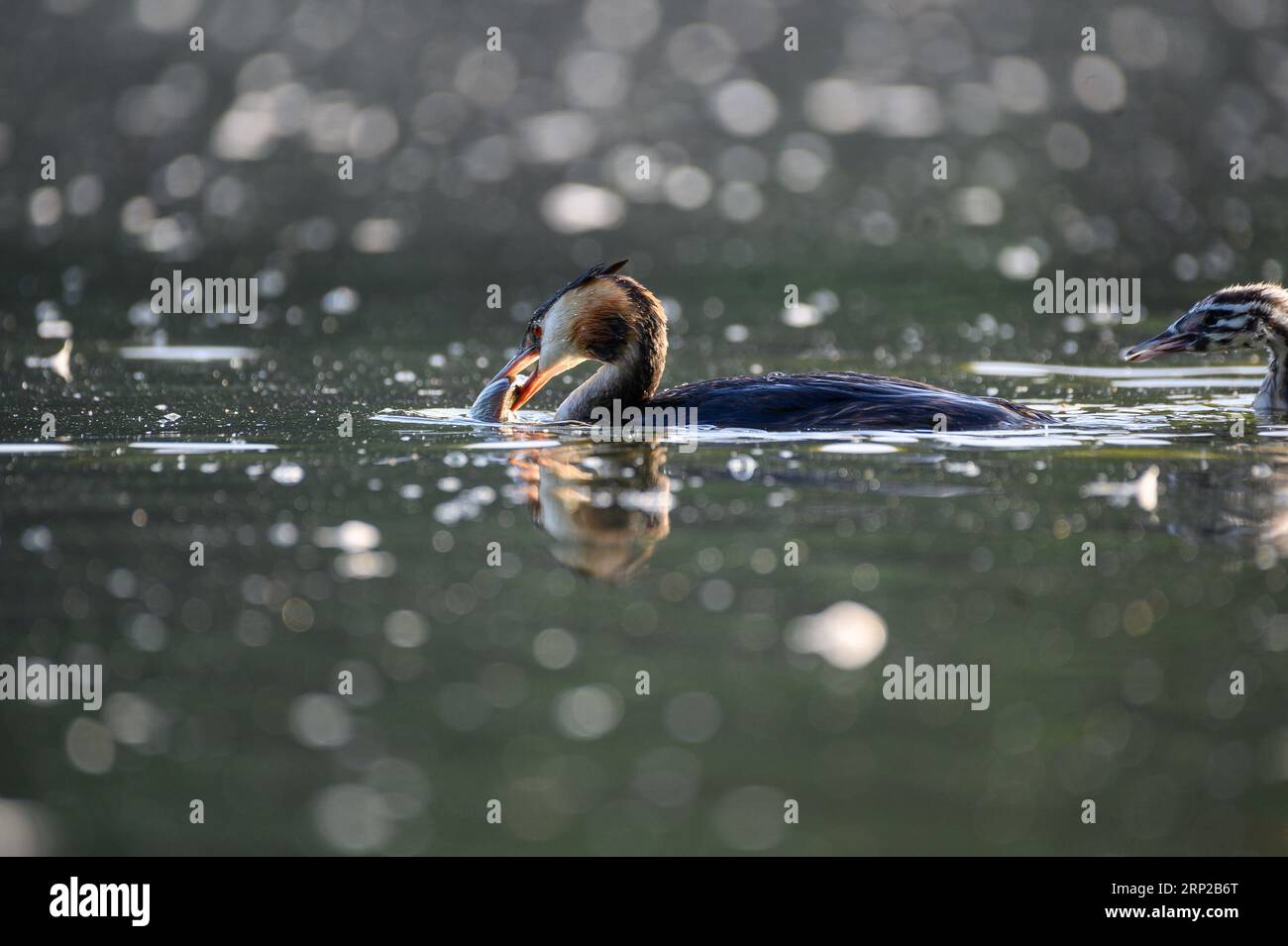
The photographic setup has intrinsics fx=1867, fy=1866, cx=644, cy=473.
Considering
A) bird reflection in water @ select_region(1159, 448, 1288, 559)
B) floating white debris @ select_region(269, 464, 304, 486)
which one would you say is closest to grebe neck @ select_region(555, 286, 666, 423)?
floating white debris @ select_region(269, 464, 304, 486)

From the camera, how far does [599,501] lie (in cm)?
896

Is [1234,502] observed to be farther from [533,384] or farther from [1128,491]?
[533,384]

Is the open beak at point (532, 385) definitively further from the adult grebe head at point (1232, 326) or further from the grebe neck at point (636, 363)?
the adult grebe head at point (1232, 326)

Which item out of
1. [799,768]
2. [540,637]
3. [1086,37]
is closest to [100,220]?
[1086,37]

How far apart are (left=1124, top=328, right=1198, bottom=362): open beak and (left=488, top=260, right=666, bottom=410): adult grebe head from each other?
326 cm

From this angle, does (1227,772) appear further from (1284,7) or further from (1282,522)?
(1284,7)

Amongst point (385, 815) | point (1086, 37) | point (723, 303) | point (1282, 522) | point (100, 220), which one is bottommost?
point (385, 815)

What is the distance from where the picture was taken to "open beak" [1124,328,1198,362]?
40.3ft

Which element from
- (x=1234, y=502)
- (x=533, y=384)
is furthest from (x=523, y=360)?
(x=1234, y=502)

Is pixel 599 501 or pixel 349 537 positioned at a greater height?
pixel 599 501

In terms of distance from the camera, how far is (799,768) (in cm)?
580

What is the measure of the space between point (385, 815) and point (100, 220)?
16.6 m

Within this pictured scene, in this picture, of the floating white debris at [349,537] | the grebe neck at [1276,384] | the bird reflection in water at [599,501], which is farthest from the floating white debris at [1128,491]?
the floating white debris at [349,537]

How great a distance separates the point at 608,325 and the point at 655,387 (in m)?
0.50
